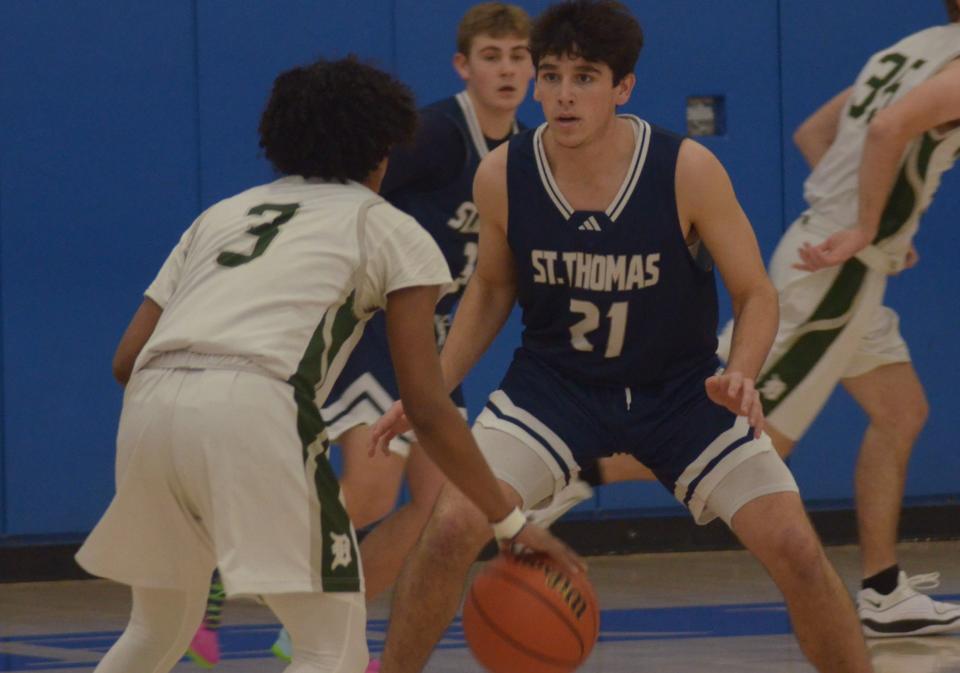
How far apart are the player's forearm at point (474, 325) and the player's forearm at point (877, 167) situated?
150 centimetres

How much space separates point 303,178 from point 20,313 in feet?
15.2

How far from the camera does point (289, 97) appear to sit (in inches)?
155

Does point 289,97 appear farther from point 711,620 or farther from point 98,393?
point 98,393

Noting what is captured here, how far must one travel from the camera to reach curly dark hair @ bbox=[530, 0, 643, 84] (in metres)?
4.72

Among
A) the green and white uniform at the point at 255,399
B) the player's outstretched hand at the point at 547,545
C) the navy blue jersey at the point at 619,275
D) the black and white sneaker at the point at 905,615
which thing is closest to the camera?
the green and white uniform at the point at 255,399

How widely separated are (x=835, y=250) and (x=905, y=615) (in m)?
1.18

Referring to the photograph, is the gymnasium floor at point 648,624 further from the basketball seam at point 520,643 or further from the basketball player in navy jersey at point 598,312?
the basketball seam at point 520,643

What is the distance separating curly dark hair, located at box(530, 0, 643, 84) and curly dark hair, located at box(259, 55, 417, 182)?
2.75ft

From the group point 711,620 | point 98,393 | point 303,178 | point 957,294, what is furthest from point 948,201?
point 303,178

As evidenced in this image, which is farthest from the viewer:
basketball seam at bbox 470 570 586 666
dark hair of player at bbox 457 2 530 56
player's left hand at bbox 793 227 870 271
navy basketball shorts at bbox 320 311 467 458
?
dark hair of player at bbox 457 2 530 56

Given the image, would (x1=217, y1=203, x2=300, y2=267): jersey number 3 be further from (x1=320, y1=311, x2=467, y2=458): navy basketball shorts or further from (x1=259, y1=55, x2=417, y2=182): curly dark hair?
(x1=320, y1=311, x2=467, y2=458): navy basketball shorts

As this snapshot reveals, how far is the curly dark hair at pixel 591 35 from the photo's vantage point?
4.72 meters

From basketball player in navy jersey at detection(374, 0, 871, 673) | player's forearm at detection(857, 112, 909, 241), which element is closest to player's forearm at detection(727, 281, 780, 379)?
basketball player in navy jersey at detection(374, 0, 871, 673)

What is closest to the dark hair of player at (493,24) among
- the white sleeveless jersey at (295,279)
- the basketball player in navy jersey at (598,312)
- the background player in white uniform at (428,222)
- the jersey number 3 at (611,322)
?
the background player in white uniform at (428,222)
